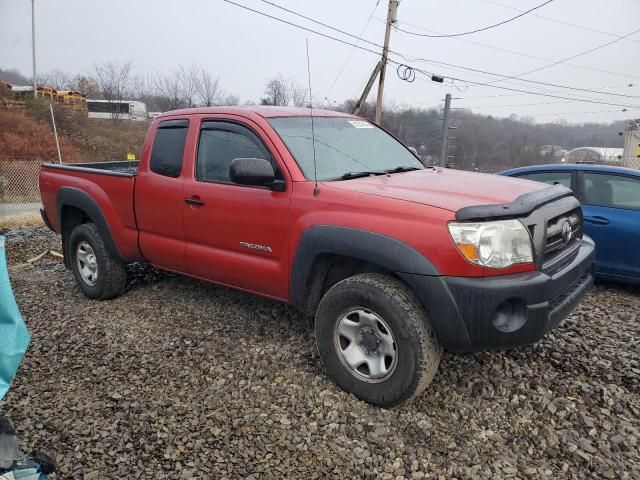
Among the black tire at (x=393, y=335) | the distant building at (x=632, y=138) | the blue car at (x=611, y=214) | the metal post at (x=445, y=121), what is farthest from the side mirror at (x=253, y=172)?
the distant building at (x=632, y=138)

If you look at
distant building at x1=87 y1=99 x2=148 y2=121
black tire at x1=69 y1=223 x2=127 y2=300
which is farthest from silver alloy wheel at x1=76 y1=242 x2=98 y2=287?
distant building at x1=87 y1=99 x2=148 y2=121

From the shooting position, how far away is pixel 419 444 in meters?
2.55

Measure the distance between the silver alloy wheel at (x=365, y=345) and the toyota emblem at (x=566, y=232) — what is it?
127cm

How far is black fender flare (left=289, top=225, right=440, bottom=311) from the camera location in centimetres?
260

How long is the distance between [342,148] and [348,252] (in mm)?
1080

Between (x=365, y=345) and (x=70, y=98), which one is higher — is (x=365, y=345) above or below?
below

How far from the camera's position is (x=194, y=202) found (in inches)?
146

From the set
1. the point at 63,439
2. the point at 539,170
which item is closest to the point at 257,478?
the point at 63,439

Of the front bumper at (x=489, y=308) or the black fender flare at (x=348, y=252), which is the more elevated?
the black fender flare at (x=348, y=252)

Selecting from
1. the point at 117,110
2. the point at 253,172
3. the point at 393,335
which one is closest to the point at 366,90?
the point at 253,172

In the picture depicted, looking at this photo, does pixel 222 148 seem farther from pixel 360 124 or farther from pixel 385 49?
pixel 385 49

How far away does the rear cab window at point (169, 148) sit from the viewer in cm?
398

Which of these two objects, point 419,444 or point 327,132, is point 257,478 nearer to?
point 419,444

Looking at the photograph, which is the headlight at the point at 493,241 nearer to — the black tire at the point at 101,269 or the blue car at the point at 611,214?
the blue car at the point at 611,214
